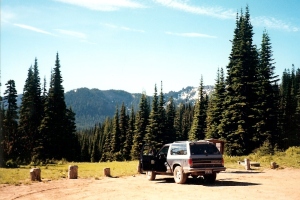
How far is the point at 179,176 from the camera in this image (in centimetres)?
1642

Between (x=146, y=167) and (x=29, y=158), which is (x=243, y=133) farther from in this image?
(x=29, y=158)

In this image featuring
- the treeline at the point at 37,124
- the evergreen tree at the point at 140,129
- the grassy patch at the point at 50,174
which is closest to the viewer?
the grassy patch at the point at 50,174

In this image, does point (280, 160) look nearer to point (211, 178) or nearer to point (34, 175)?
point (211, 178)

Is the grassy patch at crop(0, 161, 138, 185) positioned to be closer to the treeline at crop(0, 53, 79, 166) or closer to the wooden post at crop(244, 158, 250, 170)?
the wooden post at crop(244, 158, 250, 170)

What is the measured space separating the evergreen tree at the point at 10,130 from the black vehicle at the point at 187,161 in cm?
3216

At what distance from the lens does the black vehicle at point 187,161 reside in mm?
15680

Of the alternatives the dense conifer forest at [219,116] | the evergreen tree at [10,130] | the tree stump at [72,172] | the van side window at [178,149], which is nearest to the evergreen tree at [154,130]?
the dense conifer forest at [219,116]

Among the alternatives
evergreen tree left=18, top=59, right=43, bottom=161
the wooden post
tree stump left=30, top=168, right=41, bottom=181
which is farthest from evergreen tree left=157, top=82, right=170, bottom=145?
tree stump left=30, top=168, right=41, bottom=181

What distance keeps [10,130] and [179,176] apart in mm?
43840

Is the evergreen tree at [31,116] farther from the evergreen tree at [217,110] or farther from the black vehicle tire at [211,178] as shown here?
the black vehicle tire at [211,178]

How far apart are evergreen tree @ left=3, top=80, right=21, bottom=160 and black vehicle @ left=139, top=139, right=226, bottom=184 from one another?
1266 inches

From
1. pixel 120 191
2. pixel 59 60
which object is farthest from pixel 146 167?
pixel 59 60

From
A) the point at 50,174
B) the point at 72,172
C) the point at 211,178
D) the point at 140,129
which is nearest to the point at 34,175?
the point at 72,172

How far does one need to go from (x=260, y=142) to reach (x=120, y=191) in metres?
31.4
